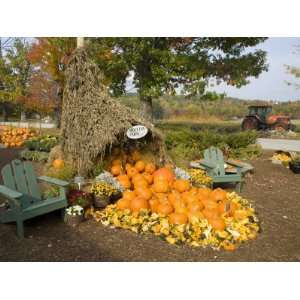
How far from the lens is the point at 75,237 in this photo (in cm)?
384

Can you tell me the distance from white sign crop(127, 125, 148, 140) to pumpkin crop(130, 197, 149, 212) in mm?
1411

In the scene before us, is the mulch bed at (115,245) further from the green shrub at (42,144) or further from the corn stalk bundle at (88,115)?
the green shrub at (42,144)

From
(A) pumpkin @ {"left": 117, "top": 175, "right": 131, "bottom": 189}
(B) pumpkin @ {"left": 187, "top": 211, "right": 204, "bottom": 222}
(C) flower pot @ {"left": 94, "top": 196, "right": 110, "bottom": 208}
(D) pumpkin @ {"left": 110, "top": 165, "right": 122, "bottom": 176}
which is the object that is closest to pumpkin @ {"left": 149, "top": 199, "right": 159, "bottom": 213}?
(B) pumpkin @ {"left": 187, "top": 211, "right": 204, "bottom": 222}

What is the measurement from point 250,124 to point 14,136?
1532cm

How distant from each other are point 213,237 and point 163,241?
59 centimetres

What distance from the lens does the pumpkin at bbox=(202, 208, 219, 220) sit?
4.04 metres

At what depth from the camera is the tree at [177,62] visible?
1091 cm

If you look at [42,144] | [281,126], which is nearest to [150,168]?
[42,144]

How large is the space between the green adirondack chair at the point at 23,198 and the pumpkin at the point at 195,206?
5.47ft

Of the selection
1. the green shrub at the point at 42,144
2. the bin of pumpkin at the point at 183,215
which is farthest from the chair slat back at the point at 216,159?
the green shrub at the point at 42,144

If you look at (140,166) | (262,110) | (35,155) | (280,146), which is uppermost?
(140,166)

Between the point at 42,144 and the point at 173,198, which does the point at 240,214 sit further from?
the point at 42,144

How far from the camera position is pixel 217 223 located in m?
3.88
